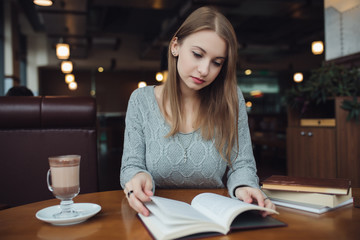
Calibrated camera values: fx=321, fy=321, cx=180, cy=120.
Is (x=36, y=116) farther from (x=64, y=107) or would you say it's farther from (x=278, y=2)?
(x=278, y=2)

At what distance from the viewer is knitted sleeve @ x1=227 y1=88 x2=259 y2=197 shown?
1175 millimetres

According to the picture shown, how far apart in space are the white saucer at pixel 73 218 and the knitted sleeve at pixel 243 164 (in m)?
0.50

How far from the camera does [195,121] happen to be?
147 centimetres

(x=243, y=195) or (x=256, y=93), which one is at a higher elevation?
(x=256, y=93)

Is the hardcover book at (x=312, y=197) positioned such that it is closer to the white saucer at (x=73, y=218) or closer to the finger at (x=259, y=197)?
the finger at (x=259, y=197)

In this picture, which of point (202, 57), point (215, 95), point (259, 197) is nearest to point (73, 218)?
point (259, 197)

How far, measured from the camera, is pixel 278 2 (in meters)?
6.62

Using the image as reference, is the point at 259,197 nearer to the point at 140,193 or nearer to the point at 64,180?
the point at 140,193

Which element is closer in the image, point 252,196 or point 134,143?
point 252,196

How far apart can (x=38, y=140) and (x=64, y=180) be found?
1.10 m

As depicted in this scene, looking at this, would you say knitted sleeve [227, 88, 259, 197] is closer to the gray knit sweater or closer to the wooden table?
the gray knit sweater

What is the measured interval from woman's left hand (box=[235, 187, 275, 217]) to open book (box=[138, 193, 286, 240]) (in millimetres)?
55

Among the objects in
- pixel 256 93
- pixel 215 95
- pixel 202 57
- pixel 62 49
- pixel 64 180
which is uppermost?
pixel 62 49

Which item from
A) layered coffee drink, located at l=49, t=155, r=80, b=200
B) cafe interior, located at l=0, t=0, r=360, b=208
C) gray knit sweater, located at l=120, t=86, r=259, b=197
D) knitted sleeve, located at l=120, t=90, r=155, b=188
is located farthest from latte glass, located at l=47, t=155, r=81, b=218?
cafe interior, located at l=0, t=0, r=360, b=208
